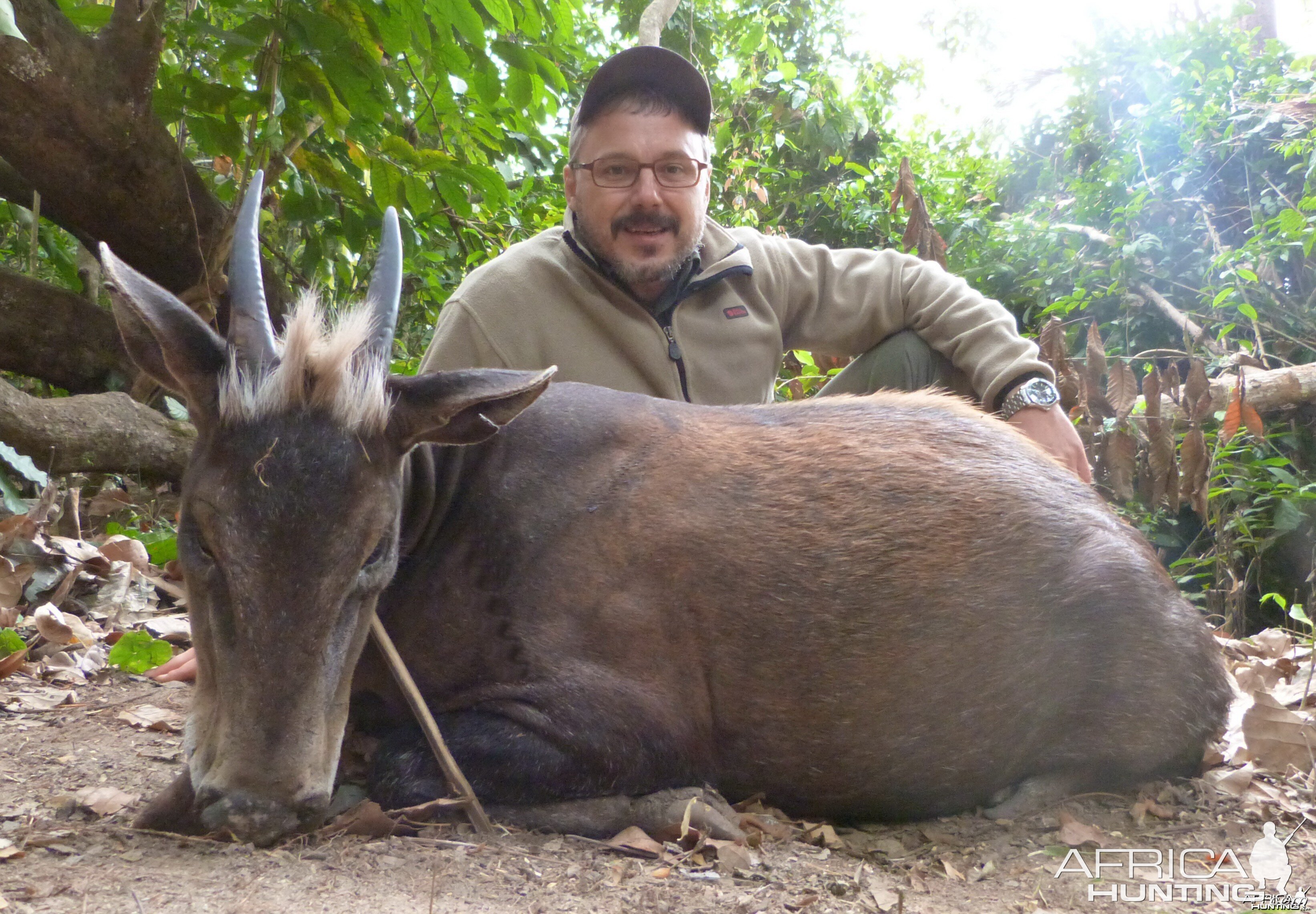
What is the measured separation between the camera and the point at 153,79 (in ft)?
18.9

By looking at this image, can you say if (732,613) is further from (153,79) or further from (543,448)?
Result: (153,79)

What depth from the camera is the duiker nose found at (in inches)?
89.4

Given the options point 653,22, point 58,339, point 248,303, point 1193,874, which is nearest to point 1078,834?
point 1193,874

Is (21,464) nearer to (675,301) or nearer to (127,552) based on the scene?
(127,552)

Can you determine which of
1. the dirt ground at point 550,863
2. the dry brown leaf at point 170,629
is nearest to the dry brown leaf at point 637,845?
the dirt ground at point 550,863

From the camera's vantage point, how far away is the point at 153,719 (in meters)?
3.50

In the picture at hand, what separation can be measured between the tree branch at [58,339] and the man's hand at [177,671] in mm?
3228

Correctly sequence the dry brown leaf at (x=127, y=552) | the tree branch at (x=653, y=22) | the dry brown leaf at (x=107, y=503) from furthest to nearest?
1. the tree branch at (x=653, y=22)
2. the dry brown leaf at (x=107, y=503)
3. the dry brown leaf at (x=127, y=552)

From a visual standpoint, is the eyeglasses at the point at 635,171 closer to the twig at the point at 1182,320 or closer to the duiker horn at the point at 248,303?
the duiker horn at the point at 248,303

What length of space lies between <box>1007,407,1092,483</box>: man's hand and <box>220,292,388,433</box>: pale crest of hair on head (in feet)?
9.25

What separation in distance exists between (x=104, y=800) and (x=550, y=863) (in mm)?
1204

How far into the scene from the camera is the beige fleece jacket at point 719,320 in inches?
181

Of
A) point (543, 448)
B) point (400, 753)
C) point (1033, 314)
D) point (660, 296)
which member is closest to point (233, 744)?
point (400, 753)

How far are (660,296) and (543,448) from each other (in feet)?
6.01
